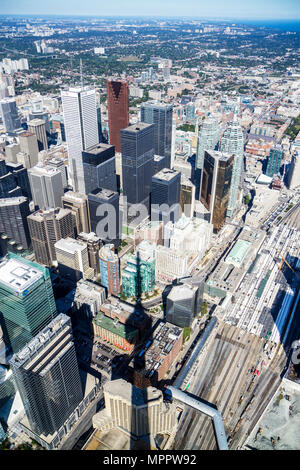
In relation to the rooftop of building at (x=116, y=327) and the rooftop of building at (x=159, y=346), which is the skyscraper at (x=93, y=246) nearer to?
the rooftop of building at (x=116, y=327)

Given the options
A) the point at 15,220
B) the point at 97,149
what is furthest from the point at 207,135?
the point at 15,220

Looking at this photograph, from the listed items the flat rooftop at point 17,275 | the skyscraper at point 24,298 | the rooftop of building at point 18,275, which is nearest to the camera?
the rooftop of building at point 18,275

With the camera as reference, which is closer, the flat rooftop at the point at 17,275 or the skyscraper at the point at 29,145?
the flat rooftop at the point at 17,275

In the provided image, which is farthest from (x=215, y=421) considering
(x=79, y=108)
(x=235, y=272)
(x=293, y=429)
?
(x=79, y=108)

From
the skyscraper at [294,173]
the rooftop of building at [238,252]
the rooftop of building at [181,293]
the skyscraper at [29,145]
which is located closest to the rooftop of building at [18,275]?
the rooftop of building at [181,293]

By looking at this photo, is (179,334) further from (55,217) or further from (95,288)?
(55,217)

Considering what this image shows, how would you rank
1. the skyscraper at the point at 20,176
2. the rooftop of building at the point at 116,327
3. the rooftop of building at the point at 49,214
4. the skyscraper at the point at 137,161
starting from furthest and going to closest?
the skyscraper at the point at 20,176 → the skyscraper at the point at 137,161 → the rooftop of building at the point at 49,214 → the rooftop of building at the point at 116,327

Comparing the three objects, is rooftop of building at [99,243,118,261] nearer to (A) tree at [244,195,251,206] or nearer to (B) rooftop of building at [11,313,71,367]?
(B) rooftop of building at [11,313,71,367]
